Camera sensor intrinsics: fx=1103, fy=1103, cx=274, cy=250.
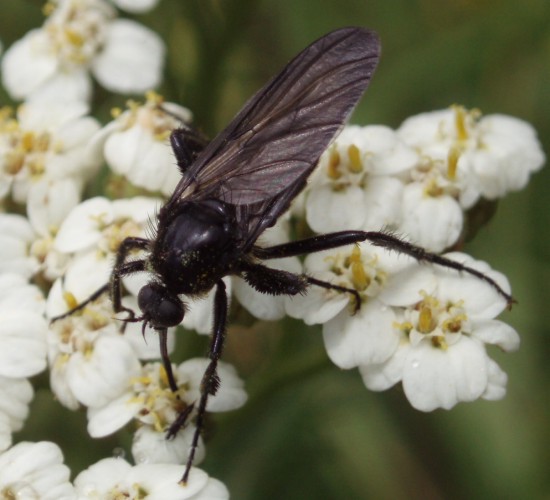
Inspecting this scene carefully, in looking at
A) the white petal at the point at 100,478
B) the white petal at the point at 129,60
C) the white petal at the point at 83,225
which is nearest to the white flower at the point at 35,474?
the white petal at the point at 100,478

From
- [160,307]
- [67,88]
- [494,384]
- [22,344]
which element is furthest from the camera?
[67,88]

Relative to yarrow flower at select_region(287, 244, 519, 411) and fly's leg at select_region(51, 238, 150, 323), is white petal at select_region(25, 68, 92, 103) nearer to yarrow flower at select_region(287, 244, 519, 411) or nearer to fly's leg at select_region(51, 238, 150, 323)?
fly's leg at select_region(51, 238, 150, 323)

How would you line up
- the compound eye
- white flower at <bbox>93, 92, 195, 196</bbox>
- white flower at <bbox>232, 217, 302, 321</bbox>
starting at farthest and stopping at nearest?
white flower at <bbox>93, 92, 195, 196</bbox>
white flower at <bbox>232, 217, 302, 321</bbox>
the compound eye

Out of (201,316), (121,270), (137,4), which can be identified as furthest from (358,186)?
(137,4)

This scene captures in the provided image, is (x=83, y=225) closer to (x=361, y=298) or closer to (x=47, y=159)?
(x=47, y=159)

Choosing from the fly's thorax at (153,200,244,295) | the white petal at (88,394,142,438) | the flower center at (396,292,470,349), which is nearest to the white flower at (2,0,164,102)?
the fly's thorax at (153,200,244,295)

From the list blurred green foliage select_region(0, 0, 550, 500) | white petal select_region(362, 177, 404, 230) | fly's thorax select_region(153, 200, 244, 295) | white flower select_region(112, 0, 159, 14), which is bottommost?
blurred green foliage select_region(0, 0, 550, 500)

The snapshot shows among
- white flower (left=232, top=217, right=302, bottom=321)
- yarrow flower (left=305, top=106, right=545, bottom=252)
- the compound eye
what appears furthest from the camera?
yarrow flower (left=305, top=106, right=545, bottom=252)
